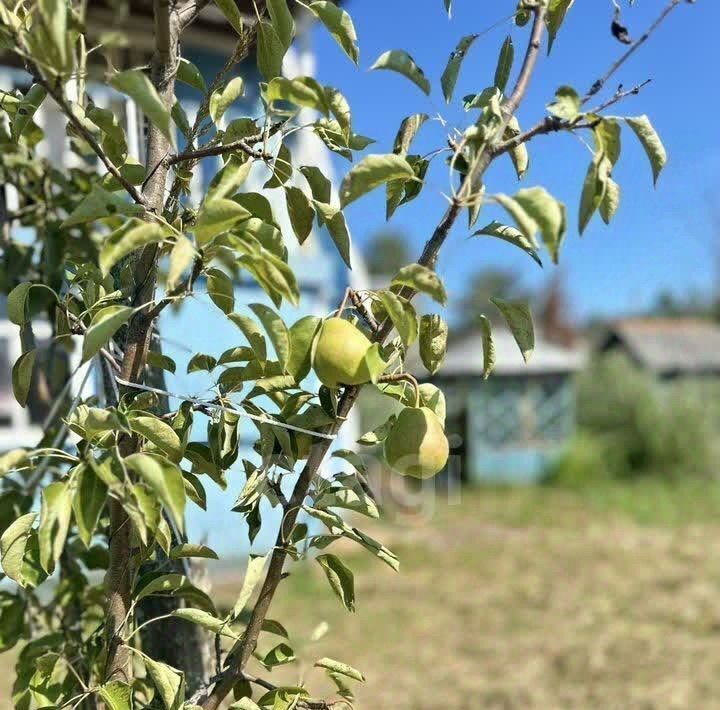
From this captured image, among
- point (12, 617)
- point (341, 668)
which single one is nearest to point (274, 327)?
point (341, 668)

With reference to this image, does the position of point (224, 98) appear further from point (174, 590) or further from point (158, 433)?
point (174, 590)

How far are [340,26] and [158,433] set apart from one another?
343 millimetres

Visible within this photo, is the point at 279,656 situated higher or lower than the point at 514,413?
higher

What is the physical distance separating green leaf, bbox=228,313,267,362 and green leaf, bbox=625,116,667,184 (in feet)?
1.00

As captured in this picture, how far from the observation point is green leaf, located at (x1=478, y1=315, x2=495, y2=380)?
66 centimetres

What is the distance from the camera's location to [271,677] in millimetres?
3049

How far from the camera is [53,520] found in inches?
20.3

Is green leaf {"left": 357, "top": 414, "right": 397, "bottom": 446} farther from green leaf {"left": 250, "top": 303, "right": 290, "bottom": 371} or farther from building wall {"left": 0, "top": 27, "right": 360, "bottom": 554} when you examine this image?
building wall {"left": 0, "top": 27, "right": 360, "bottom": 554}

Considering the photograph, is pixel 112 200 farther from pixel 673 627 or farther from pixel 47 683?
pixel 673 627

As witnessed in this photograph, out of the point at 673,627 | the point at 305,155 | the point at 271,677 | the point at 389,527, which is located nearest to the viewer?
the point at 271,677

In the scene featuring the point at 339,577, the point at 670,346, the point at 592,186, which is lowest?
the point at 339,577

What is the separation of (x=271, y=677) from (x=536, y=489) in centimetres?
551

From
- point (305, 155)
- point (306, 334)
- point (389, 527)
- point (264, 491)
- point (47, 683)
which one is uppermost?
point (305, 155)

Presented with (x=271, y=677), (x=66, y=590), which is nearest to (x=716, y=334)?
(x=271, y=677)
